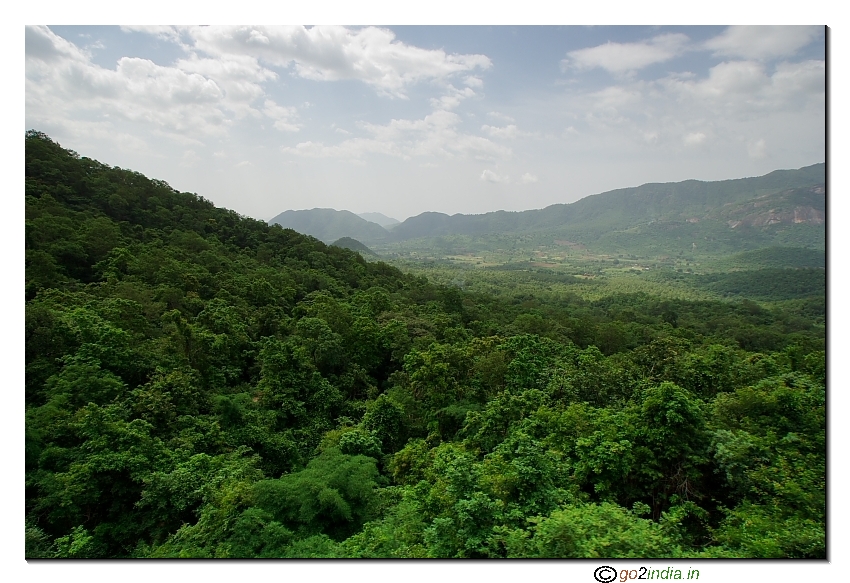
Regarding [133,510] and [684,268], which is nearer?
[133,510]

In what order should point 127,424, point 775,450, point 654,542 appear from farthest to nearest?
point 127,424, point 775,450, point 654,542

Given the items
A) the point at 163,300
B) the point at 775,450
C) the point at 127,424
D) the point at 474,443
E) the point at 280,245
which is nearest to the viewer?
the point at 775,450

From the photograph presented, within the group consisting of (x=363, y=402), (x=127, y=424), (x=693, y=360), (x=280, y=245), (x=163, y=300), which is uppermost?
(x=280, y=245)

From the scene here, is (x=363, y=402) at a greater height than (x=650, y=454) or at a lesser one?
lesser

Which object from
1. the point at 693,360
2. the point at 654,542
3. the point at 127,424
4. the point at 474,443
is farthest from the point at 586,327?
the point at 127,424

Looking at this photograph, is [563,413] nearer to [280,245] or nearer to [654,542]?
[654,542]

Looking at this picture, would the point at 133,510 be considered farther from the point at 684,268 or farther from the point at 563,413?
the point at 684,268
